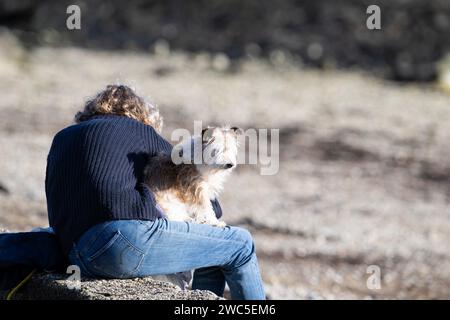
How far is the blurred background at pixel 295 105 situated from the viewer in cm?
1001

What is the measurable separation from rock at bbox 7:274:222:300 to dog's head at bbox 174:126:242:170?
62cm

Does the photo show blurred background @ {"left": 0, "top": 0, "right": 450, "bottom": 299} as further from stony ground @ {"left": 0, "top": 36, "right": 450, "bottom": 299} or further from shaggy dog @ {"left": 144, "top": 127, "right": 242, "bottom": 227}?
shaggy dog @ {"left": 144, "top": 127, "right": 242, "bottom": 227}

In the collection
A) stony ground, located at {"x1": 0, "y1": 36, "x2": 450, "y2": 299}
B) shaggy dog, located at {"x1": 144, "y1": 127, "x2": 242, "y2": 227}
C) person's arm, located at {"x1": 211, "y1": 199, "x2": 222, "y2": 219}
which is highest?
shaggy dog, located at {"x1": 144, "y1": 127, "x2": 242, "y2": 227}

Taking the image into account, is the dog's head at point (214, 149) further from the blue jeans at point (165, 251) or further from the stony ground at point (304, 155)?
the stony ground at point (304, 155)

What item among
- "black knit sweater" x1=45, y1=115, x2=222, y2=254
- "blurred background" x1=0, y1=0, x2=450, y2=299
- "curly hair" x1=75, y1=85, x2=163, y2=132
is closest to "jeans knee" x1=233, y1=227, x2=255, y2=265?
"black knit sweater" x1=45, y1=115, x2=222, y2=254

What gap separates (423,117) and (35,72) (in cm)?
810

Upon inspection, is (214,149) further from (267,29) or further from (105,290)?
(267,29)

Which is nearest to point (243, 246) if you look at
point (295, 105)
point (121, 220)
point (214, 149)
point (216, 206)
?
point (216, 206)

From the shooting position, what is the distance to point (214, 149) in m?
4.44

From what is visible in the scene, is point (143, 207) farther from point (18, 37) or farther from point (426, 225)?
point (18, 37)

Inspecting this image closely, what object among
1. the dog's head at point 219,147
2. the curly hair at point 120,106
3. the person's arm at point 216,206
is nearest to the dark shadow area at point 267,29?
the person's arm at point 216,206

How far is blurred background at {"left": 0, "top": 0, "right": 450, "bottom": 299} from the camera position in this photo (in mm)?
10008

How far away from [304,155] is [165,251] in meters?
10.6

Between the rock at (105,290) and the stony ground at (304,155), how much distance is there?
2.90 m
